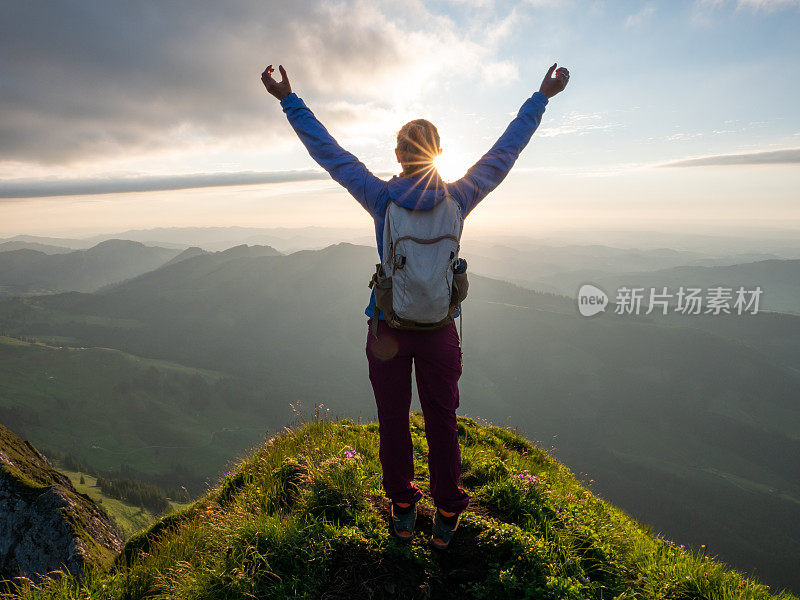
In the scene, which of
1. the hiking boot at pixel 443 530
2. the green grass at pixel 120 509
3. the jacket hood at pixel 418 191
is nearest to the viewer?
the jacket hood at pixel 418 191

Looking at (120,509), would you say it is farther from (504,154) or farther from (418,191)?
(504,154)

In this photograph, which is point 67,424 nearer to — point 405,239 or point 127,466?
point 127,466

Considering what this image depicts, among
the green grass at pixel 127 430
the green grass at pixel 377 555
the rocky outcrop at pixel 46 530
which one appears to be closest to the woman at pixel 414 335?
the green grass at pixel 377 555

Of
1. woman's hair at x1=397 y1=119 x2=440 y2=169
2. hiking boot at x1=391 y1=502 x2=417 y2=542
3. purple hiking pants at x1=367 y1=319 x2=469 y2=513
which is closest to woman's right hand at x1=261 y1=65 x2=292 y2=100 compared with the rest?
woman's hair at x1=397 y1=119 x2=440 y2=169

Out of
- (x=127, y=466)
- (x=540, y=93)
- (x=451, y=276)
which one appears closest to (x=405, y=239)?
(x=451, y=276)

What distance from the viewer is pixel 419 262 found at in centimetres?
354

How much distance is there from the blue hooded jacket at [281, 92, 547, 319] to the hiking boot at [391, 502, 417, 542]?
2.10 metres

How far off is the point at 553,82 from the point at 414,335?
3.17 metres

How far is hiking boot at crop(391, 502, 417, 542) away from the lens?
4135 millimetres

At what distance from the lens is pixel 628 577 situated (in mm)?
4105

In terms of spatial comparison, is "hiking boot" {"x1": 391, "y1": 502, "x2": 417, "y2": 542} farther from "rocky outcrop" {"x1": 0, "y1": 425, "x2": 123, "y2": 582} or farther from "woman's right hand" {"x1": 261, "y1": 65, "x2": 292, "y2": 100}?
"rocky outcrop" {"x1": 0, "y1": 425, "x2": 123, "y2": 582}

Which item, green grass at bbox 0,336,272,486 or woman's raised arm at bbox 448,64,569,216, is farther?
green grass at bbox 0,336,272,486

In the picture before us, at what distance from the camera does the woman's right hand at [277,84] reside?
397 centimetres

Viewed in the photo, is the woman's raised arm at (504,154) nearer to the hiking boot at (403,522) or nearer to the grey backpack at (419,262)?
the grey backpack at (419,262)
